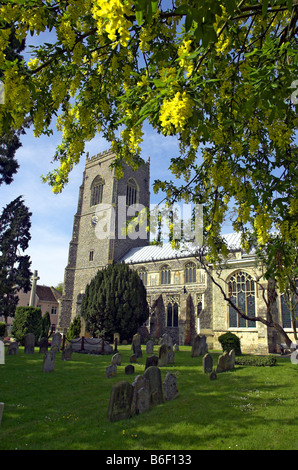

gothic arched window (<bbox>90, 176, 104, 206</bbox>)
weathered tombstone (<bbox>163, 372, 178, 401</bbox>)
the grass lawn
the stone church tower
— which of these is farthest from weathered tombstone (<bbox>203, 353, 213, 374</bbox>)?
gothic arched window (<bbox>90, 176, 104, 206</bbox>)

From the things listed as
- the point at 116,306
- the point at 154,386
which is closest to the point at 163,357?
the point at 154,386

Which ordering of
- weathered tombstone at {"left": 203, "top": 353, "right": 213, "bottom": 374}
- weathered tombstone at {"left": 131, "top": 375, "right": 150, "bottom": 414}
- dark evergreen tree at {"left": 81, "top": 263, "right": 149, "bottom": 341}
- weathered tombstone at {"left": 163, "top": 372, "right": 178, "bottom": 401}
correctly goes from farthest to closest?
dark evergreen tree at {"left": 81, "top": 263, "right": 149, "bottom": 341} → weathered tombstone at {"left": 203, "top": 353, "right": 213, "bottom": 374} → weathered tombstone at {"left": 163, "top": 372, "right": 178, "bottom": 401} → weathered tombstone at {"left": 131, "top": 375, "right": 150, "bottom": 414}

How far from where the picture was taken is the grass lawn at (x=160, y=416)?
16.4ft

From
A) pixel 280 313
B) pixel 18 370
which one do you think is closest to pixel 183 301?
pixel 280 313

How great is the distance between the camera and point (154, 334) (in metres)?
29.4

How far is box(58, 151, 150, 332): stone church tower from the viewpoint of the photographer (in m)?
37.1

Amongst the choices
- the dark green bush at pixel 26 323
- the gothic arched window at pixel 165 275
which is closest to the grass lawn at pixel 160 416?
the dark green bush at pixel 26 323

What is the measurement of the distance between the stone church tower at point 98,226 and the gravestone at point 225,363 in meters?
24.6

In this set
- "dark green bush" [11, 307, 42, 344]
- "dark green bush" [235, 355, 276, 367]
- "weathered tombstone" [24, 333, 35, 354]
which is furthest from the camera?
"dark green bush" [11, 307, 42, 344]

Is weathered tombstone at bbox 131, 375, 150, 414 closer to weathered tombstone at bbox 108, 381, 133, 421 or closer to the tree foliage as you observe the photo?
weathered tombstone at bbox 108, 381, 133, 421

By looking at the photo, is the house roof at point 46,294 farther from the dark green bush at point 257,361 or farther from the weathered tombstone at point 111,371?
the dark green bush at point 257,361

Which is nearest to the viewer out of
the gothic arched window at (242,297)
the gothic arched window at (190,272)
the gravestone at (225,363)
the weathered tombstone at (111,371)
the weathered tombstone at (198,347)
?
the weathered tombstone at (111,371)
